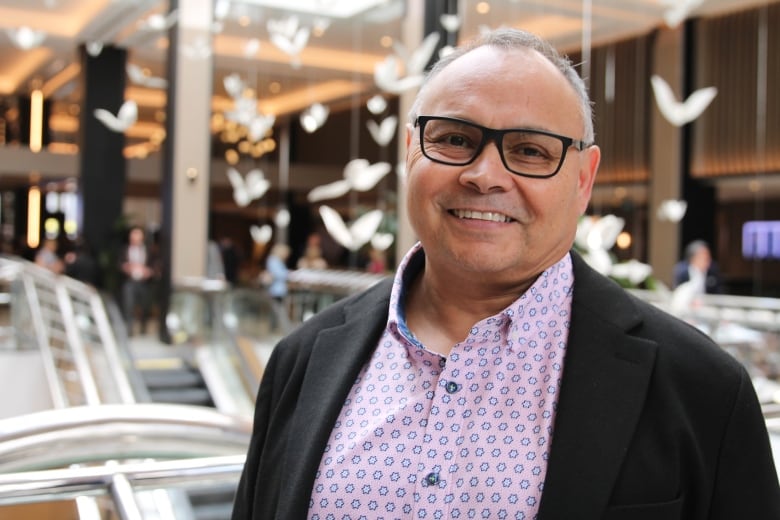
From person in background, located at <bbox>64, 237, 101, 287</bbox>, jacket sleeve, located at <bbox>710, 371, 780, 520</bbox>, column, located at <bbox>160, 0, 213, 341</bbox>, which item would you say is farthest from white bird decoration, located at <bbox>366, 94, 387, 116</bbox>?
jacket sleeve, located at <bbox>710, 371, 780, 520</bbox>

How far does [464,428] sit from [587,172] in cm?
41

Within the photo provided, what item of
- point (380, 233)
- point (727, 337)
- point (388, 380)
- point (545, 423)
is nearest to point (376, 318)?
point (388, 380)

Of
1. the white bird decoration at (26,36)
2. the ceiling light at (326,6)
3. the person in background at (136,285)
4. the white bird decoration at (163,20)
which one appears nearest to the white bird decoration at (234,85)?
the white bird decoration at (163,20)

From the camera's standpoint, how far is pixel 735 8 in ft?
37.9

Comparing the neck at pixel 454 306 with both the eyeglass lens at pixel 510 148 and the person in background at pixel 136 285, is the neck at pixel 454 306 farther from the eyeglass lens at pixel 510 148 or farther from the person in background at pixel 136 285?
the person in background at pixel 136 285

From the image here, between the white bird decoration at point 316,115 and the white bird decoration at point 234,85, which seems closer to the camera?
the white bird decoration at point 316,115

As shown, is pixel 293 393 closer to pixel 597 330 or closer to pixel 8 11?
pixel 597 330

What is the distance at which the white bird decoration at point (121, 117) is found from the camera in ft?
31.9

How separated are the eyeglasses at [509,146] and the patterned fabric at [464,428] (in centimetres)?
16

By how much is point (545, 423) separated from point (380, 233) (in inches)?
408

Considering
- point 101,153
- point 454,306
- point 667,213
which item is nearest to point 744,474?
point 454,306

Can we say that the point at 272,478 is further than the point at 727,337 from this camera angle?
No

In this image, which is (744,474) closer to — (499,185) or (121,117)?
(499,185)

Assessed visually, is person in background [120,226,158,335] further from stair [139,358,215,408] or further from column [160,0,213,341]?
stair [139,358,215,408]
